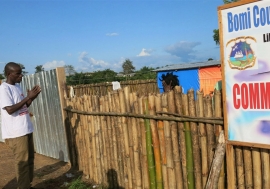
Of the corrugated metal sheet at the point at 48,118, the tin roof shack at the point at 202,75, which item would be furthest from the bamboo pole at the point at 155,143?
the tin roof shack at the point at 202,75

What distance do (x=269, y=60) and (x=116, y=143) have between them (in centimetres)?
283

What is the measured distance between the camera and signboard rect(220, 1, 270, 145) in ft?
8.64

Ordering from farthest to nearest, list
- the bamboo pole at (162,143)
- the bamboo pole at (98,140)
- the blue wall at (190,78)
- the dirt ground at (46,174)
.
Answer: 1. the blue wall at (190,78)
2. the dirt ground at (46,174)
3. the bamboo pole at (98,140)
4. the bamboo pole at (162,143)

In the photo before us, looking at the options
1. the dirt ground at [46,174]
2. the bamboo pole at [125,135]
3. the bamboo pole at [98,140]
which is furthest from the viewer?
the dirt ground at [46,174]

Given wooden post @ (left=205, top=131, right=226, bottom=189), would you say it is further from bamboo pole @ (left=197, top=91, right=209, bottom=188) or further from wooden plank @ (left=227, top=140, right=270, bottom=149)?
bamboo pole @ (left=197, top=91, right=209, bottom=188)

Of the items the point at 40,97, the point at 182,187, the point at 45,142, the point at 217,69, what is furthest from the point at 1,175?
the point at 217,69

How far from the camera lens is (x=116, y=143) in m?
4.68

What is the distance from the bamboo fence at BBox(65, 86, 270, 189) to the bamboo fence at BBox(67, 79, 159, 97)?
738 cm

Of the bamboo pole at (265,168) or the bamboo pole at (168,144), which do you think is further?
the bamboo pole at (168,144)

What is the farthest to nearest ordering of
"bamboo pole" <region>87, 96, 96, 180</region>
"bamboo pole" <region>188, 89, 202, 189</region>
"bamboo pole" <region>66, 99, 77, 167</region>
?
1. "bamboo pole" <region>66, 99, 77, 167</region>
2. "bamboo pole" <region>87, 96, 96, 180</region>
3. "bamboo pole" <region>188, 89, 202, 189</region>

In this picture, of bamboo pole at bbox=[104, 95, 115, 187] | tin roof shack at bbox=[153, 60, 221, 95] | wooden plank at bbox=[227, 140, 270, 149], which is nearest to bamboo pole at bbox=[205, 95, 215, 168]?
wooden plank at bbox=[227, 140, 270, 149]

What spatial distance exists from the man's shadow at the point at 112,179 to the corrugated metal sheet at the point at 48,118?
1.76 meters

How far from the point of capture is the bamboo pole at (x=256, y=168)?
2.89 meters

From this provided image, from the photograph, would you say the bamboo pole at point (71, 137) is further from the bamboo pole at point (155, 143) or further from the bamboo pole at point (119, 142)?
the bamboo pole at point (155, 143)
